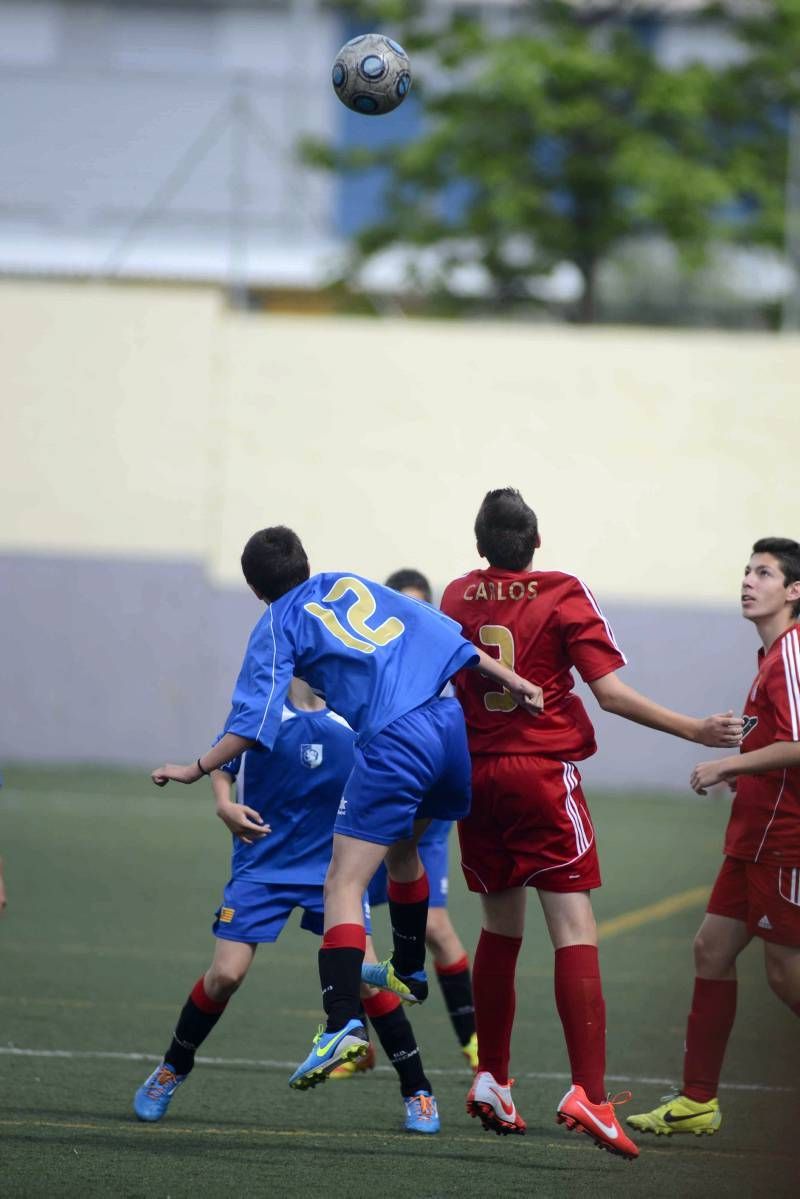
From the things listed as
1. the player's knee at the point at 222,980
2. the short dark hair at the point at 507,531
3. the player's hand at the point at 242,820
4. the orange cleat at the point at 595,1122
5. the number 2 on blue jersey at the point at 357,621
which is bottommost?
the orange cleat at the point at 595,1122

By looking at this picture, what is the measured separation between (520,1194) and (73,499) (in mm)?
13226

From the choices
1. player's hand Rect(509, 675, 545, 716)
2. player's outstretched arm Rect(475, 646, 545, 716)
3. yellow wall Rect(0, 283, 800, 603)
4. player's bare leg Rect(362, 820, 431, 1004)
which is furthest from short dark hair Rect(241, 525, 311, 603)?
yellow wall Rect(0, 283, 800, 603)

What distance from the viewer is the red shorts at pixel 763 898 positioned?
18.1 ft

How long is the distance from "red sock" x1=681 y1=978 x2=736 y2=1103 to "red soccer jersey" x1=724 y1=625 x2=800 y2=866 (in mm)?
462

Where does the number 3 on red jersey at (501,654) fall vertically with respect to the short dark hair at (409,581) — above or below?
below

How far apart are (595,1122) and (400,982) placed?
0.87 metres

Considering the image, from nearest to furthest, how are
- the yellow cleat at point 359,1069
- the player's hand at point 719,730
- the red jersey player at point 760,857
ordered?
the player's hand at point 719,730 < the red jersey player at point 760,857 < the yellow cleat at point 359,1069

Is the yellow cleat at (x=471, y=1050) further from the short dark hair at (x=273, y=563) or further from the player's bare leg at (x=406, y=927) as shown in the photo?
the short dark hair at (x=273, y=563)

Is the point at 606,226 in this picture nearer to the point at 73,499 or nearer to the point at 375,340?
the point at 375,340

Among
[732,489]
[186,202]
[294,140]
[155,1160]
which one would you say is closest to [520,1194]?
[155,1160]

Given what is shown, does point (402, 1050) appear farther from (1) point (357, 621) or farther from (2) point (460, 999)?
(1) point (357, 621)

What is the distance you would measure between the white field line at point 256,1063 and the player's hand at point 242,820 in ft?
5.71

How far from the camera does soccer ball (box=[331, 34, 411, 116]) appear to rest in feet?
22.5

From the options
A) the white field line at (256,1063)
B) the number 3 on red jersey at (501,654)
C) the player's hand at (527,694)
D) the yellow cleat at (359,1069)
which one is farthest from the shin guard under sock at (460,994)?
the player's hand at (527,694)
